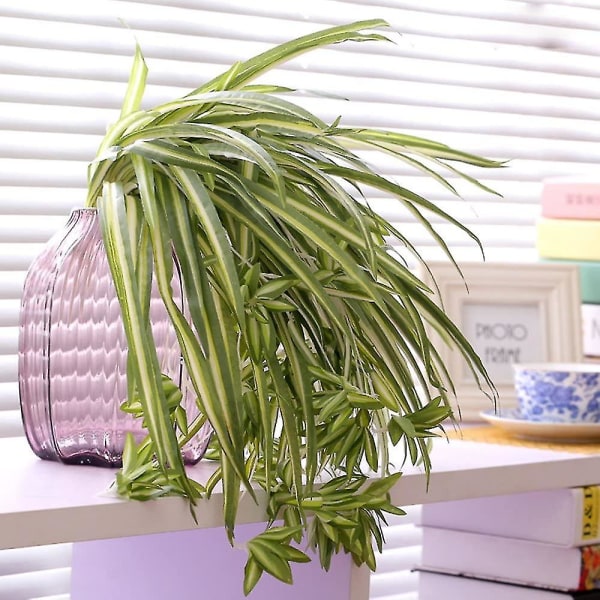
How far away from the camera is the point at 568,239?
1.42 metres

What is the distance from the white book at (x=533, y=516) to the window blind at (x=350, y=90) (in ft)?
Result: 1.14

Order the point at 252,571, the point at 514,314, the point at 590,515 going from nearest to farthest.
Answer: the point at 252,571, the point at 590,515, the point at 514,314

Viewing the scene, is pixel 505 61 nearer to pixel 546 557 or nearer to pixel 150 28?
pixel 150 28

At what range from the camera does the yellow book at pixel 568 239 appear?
139cm

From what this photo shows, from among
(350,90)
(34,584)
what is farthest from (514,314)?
(34,584)

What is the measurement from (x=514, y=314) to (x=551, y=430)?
0.92 ft

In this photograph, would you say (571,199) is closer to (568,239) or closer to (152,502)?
(568,239)

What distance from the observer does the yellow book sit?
139 cm

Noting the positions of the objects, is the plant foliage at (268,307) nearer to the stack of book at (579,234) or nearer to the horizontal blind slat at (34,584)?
the horizontal blind slat at (34,584)

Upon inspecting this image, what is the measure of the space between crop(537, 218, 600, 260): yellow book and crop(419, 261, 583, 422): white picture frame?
43 mm

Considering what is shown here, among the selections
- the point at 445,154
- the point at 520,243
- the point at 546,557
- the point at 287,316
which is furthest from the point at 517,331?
the point at 287,316

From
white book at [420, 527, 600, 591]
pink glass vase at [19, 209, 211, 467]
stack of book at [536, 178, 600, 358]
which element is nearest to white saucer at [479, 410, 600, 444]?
white book at [420, 527, 600, 591]

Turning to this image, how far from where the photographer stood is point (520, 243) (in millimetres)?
1592

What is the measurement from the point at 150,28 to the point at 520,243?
0.67 meters
